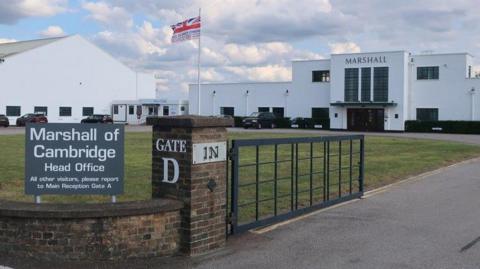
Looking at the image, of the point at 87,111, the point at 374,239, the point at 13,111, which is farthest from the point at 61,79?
the point at 374,239

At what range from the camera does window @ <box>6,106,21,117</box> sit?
206 ft

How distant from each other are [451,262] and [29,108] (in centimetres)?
6365

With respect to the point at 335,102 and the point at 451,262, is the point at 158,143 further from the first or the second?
the point at 335,102

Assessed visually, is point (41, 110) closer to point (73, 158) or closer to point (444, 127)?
point (444, 127)

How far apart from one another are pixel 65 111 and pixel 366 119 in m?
35.3

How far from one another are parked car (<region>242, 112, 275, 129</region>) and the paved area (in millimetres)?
45981

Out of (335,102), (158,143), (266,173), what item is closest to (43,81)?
(335,102)

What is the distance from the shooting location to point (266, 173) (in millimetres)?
15836

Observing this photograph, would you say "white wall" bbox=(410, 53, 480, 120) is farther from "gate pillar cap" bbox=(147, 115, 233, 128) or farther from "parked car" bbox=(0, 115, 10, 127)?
"gate pillar cap" bbox=(147, 115, 233, 128)

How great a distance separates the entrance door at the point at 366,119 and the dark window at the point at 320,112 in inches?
101

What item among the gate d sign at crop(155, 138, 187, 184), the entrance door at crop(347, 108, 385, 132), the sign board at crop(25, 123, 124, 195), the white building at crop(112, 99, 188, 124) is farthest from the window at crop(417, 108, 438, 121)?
the sign board at crop(25, 123, 124, 195)

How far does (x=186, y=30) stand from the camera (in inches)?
1494

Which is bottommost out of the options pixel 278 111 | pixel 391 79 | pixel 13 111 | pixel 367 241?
pixel 367 241

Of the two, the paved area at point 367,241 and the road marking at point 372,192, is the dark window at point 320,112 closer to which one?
the road marking at point 372,192
